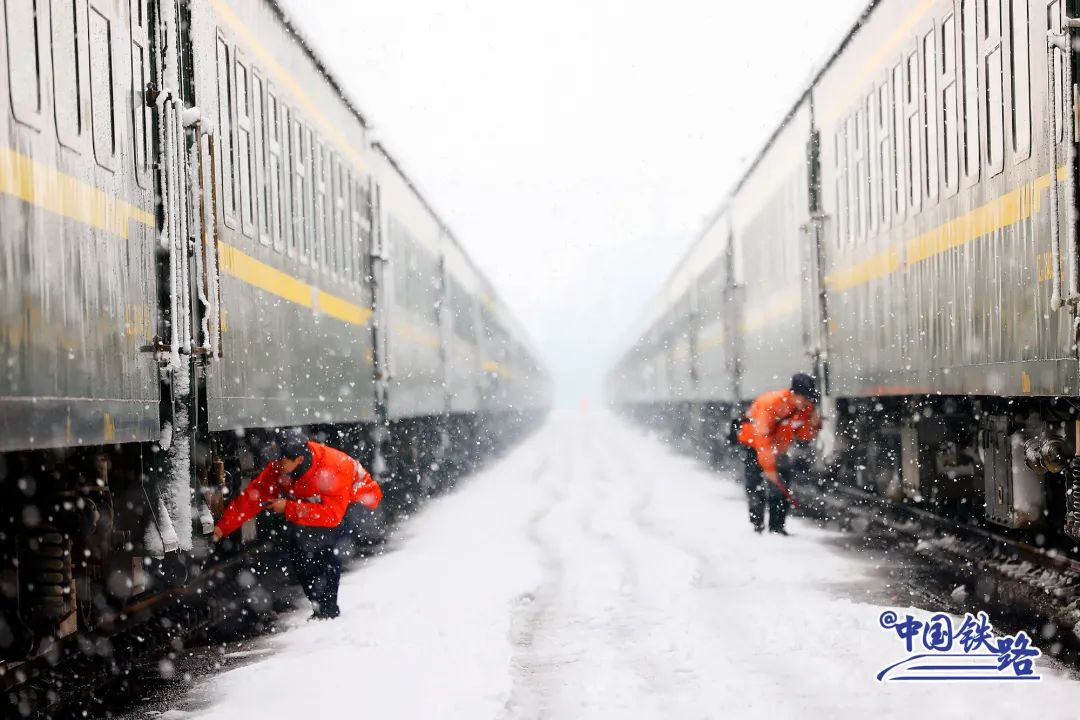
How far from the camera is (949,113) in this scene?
738cm

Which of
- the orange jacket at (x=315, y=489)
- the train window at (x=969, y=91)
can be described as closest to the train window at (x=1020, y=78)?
the train window at (x=969, y=91)

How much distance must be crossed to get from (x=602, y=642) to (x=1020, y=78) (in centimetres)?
324

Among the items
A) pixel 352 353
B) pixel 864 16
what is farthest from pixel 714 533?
pixel 864 16

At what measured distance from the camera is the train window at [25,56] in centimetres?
421

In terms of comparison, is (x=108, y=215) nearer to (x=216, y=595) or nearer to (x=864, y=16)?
(x=216, y=595)

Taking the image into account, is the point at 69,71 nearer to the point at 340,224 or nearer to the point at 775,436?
the point at 340,224

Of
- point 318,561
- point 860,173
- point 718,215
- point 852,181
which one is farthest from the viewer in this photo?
point 718,215

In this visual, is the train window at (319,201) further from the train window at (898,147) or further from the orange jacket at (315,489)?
the train window at (898,147)

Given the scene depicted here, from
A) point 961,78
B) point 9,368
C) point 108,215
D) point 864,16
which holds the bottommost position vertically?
point 9,368

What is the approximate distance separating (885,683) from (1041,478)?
8.62 ft

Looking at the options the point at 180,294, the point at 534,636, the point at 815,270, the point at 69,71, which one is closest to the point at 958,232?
the point at 534,636

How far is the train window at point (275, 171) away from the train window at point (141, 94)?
6.72 feet

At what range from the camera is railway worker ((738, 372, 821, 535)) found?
32.9ft

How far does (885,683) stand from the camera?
4.98m
